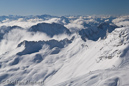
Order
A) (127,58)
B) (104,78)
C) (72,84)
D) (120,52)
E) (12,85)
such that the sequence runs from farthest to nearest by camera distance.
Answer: (12,85) → (120,52) → (127,58) → (72,84) → (104,78)

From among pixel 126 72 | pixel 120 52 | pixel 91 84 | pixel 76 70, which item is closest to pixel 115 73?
pixel 126 72

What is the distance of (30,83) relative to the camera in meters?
198

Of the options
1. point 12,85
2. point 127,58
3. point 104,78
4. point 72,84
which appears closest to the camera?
point 104,78

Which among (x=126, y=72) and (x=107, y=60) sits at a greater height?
(x=107, y=60)

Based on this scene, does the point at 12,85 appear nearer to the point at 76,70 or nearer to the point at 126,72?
the point at 76,70

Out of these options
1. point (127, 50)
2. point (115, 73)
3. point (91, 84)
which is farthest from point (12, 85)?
point (127, 50)

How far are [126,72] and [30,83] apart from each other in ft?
378

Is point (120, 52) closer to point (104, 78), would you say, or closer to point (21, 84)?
point (104, 78)

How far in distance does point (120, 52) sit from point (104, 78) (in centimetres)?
5497

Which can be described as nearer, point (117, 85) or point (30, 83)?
point (117, 85)

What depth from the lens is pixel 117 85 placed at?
118m

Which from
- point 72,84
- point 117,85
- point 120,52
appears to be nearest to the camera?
point 117,85

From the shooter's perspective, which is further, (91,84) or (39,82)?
(39,82)

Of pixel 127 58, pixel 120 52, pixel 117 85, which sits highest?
pixel 120 52
